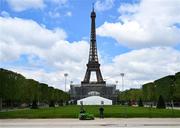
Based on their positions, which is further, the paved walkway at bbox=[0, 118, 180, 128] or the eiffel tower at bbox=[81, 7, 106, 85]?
the eiffel tower at bbox=[81, 7, 106, 85]

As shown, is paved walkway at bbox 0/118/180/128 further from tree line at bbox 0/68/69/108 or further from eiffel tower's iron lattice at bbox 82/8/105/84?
eiffel tower's iron lattice at bbox 82/8/105/84

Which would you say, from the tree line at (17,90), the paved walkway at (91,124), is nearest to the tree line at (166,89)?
the tree line at (17,90)

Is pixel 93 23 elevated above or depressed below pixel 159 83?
above

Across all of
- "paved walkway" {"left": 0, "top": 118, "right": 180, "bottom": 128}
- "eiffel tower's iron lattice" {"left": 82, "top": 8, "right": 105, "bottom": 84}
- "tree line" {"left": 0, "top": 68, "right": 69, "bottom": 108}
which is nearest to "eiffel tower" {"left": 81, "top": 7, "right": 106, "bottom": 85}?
"eiffel tower's iron lattice" {"left": 82, "top": 8, "right": 105, "bottom": 84}

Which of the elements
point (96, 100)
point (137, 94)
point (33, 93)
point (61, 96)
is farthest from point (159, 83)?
point (61, 96)

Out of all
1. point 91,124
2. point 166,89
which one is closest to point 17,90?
point 166,89

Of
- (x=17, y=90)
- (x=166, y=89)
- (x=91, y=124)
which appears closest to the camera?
(x=91, y=124)

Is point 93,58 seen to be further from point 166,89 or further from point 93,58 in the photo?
point 166,89

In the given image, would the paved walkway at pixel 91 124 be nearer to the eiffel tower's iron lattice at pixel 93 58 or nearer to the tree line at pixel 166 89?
the tree line at pixel 166 89

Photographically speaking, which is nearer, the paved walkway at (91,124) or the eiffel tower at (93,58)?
the paved walkway at (91,124)

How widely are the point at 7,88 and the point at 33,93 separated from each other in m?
24.3

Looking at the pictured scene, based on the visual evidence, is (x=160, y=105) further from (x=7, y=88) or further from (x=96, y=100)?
(x=7, y=88)

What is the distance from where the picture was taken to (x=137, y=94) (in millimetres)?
152625

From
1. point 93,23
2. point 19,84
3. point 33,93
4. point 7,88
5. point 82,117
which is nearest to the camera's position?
point 82,117
